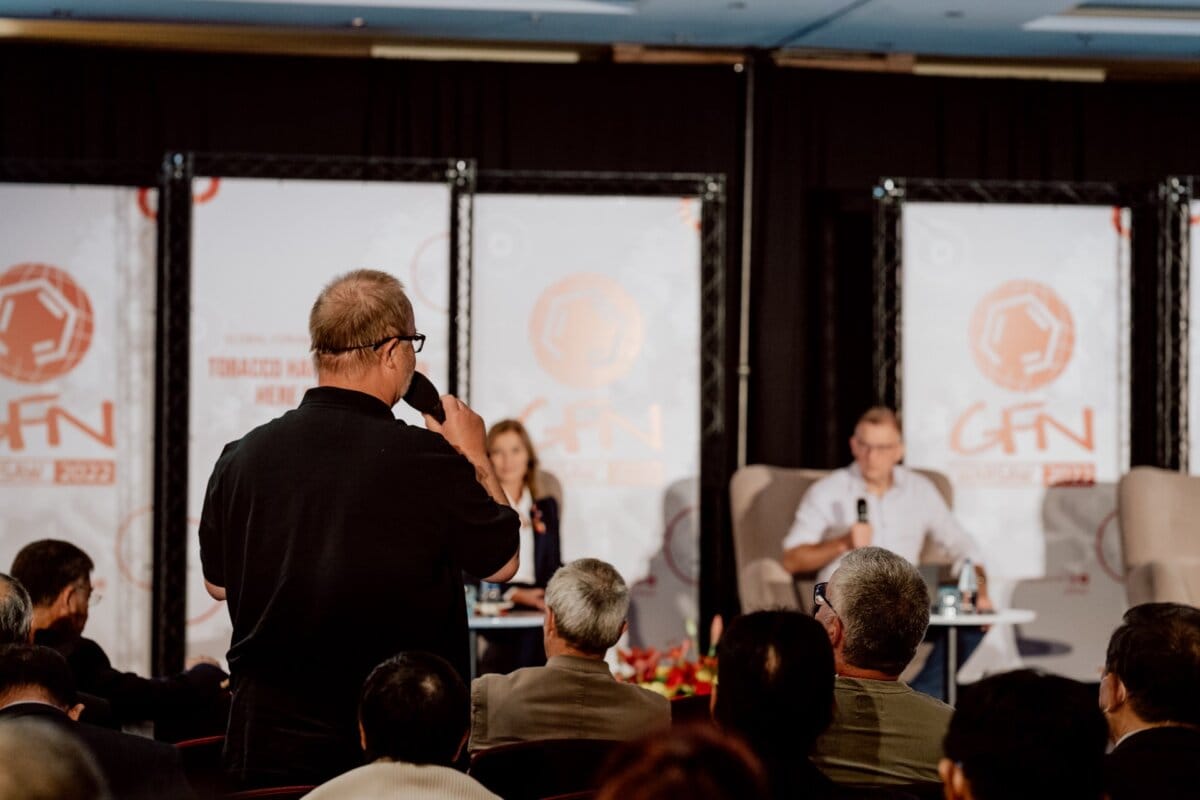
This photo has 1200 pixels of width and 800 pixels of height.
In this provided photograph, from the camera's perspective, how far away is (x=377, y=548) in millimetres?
2260

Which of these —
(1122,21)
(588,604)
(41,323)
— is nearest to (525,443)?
(41,323)

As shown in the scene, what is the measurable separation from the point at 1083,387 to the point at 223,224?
390 centimetres

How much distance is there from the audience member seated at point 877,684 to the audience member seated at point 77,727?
107 cm

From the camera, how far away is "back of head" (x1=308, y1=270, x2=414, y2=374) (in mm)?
2361

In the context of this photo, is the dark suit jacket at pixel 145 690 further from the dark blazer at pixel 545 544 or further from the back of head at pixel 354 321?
the dark blazer at pixel 545 544

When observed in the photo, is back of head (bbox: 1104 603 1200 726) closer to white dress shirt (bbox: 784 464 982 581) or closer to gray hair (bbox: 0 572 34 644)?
gray hair (bbox: 0 572 34 644)

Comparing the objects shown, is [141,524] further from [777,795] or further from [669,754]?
[669,754]

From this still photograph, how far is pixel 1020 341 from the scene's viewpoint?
22.3ft

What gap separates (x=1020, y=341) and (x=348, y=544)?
511 cm

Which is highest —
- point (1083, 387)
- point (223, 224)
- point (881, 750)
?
point (223, 224)

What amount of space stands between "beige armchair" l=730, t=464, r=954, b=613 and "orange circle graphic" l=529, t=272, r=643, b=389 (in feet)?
3.14

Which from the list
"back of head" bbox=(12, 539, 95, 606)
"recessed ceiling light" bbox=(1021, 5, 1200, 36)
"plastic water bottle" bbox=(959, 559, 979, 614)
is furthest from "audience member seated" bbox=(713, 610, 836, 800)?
"recessed ceiling light" bbox=(1021, 5, 1200, 36)

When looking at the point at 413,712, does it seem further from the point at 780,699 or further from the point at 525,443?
the point at 525,443

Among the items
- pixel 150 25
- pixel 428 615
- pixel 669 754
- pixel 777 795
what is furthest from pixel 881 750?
pixel 150 25
